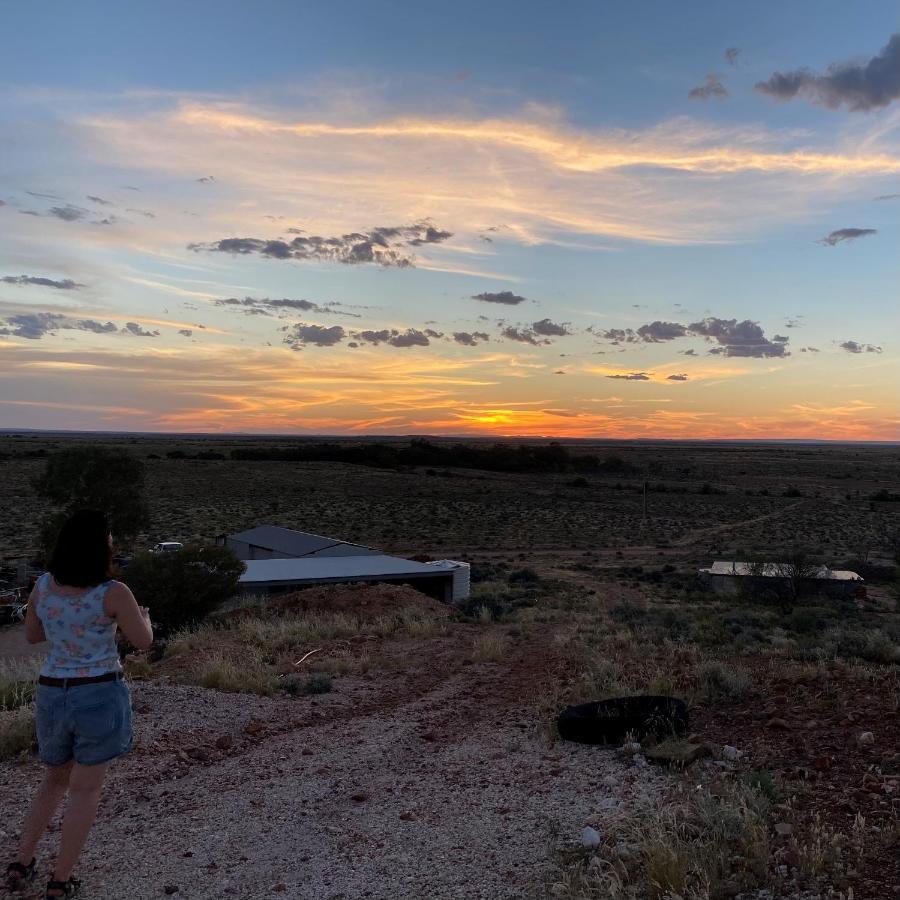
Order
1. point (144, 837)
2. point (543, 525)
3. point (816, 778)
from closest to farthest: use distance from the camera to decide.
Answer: point (144, 837), point (816, 778), point (543, 525)

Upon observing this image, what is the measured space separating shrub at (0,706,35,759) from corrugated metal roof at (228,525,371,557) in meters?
17.5

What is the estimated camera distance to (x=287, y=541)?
83.9 ft

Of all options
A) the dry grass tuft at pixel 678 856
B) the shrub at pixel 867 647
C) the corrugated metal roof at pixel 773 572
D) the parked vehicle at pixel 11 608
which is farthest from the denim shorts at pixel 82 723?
the corrugated metal roof at pixel 773 572

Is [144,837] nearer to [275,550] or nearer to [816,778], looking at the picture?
[816,778]

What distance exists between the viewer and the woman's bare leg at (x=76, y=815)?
12.9 feet

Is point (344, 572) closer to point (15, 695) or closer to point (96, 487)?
point (15, 695)

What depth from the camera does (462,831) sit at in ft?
16.2

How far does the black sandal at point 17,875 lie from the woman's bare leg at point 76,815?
10.1 inches

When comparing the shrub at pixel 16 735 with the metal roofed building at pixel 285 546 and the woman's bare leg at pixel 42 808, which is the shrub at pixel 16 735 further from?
the metal roofed building at pixel 285 546

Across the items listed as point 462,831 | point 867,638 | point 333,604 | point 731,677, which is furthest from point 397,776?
point 333,604

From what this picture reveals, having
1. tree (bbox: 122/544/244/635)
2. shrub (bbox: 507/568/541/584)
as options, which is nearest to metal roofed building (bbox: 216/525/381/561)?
shrub (bbox: 507/568/541/584)

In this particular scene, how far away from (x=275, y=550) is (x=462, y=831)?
69.1 ft

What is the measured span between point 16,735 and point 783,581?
73.8ft

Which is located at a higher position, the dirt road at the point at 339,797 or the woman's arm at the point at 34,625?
the woman's arm at the point at 34,625
